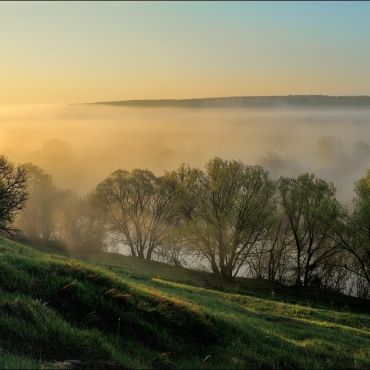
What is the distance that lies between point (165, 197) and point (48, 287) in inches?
2651

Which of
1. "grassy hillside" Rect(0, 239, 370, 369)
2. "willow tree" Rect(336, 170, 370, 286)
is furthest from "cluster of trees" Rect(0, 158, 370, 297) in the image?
"grassy hillside" Rect(0, 239, 370, 369)

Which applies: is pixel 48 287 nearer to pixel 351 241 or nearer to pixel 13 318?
pixel 13 318

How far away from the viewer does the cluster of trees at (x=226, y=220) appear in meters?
61.8

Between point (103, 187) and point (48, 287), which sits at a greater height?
point (103, 187)

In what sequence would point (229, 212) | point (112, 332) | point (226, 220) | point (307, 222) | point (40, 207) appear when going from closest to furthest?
point (112, 332), point (226, 220), point (229, 212), point (307, 222), point (40, 207)

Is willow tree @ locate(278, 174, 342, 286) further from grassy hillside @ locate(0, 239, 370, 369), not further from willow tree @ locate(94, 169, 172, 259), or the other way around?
grassy hillside @ locate(0, 239, 370, 369)

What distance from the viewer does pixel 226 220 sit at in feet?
200

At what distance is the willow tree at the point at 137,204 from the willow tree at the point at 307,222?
19207 millimetres

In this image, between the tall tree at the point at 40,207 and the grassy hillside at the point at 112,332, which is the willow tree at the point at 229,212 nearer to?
the tall tree at the point at 40,207

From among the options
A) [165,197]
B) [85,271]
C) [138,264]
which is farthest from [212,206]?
[85,271]

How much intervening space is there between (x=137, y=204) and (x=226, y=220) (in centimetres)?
2227

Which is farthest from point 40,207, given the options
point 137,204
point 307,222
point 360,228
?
point 360,228

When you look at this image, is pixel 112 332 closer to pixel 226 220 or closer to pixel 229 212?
pixel 226 220

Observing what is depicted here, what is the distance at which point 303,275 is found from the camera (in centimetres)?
7150
